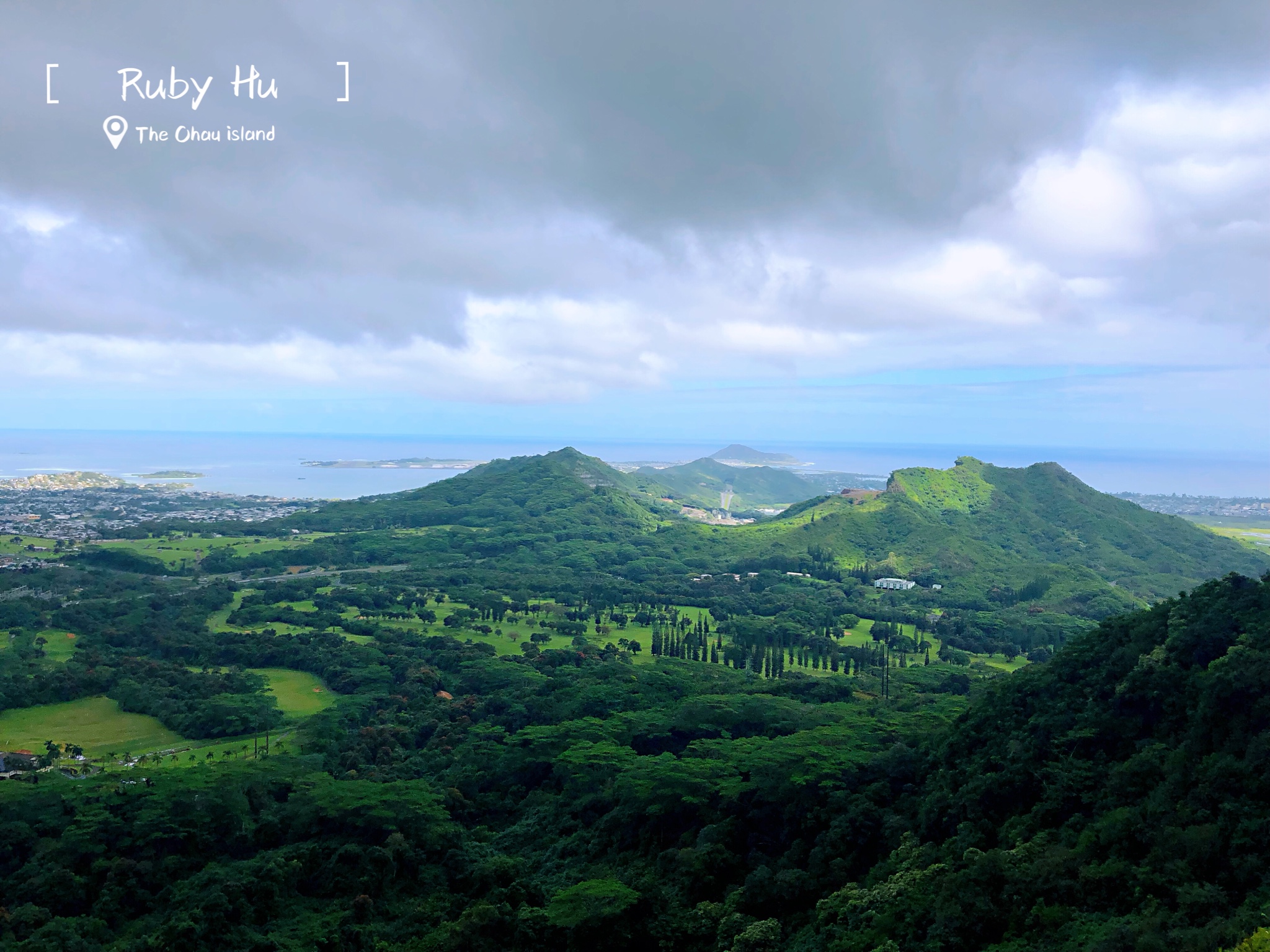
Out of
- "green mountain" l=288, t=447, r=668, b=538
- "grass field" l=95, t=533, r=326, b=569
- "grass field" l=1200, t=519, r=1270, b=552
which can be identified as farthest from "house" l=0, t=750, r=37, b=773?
"grass field" l=1200, t=519, r=1270, b=552

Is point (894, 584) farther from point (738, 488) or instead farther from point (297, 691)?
point (738, 488)

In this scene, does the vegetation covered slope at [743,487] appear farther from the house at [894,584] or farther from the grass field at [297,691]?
the grass field at [297,691]

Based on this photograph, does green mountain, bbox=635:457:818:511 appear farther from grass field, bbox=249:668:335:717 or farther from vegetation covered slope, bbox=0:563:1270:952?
vegetation covered slope, bbox=0:563:1270:952

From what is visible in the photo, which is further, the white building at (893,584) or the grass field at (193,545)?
the grass field at (193,545)

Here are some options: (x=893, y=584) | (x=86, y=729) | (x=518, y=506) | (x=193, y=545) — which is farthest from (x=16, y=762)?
(x=518, y=506)

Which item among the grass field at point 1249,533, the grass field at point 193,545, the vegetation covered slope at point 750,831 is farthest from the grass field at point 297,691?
the grass field at point 1249,533

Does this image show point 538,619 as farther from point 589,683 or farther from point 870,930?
point 870,930

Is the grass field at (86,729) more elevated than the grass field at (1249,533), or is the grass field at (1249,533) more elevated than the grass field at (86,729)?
the grass field at (1249,533)
